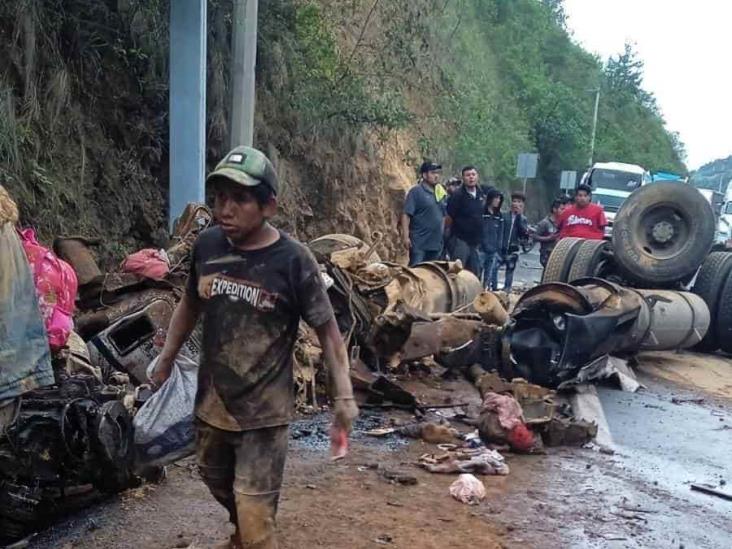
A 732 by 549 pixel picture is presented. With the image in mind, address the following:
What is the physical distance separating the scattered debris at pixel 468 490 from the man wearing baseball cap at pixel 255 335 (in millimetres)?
1828

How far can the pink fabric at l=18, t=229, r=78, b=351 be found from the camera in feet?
15.9

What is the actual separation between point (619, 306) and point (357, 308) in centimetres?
260

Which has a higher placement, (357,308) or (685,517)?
(357,308)

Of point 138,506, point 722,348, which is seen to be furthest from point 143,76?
point 722,348

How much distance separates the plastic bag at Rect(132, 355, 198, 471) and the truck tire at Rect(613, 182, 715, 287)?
6834mm

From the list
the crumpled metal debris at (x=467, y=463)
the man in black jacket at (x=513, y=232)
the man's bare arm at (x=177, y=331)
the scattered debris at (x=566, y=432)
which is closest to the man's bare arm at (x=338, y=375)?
the man's bare arm at (x=177, y=331)

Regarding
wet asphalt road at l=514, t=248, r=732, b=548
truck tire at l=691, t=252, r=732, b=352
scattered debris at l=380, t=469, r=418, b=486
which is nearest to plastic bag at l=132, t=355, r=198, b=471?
scattered debris at l=380, t=469, r=418, b=486

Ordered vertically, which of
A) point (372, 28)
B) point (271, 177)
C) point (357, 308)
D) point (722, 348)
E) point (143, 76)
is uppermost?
point (372, 28)

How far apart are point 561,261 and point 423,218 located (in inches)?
70.7

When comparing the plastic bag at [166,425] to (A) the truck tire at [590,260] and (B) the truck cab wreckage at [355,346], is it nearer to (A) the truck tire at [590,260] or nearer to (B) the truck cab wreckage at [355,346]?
(B) the truck cab wreckage at [355,346]

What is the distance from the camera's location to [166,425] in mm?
4125

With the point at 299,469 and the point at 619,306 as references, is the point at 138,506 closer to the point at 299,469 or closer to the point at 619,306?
the point at 299,469

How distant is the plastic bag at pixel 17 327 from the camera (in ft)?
10.6

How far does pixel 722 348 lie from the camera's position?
10.1 metres
